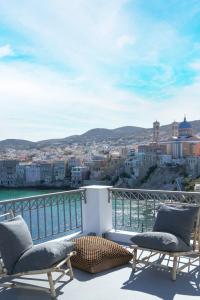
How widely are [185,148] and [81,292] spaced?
52596mm

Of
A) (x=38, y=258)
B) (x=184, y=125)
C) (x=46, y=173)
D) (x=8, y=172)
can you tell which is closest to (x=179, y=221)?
(x=38, y=258)

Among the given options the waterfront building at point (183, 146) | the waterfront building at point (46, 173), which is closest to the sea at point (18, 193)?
the waterfront building at point (46, 173)

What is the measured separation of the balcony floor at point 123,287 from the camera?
2.89m

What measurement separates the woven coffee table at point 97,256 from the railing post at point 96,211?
Answer: 0.98 metres

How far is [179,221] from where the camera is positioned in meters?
3.49

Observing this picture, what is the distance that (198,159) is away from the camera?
154ft

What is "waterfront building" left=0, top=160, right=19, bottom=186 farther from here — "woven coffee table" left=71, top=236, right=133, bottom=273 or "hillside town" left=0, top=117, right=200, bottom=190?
"woven coffee table" left=71, top=236, right=133, bottom=273

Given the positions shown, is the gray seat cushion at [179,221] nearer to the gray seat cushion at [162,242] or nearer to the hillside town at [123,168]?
the gray seat cushion at [162,242]

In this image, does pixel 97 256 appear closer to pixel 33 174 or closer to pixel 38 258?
pixel 38 258

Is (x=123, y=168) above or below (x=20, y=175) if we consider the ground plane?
above

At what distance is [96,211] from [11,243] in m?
1.93

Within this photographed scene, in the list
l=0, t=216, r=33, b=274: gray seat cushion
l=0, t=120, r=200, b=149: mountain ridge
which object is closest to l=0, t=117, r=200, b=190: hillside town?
l=0, t=120, r=200, b=149: mountain ridge

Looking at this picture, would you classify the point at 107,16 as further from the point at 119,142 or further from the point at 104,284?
the point at 119,142

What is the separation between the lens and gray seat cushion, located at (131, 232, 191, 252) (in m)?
3.21
